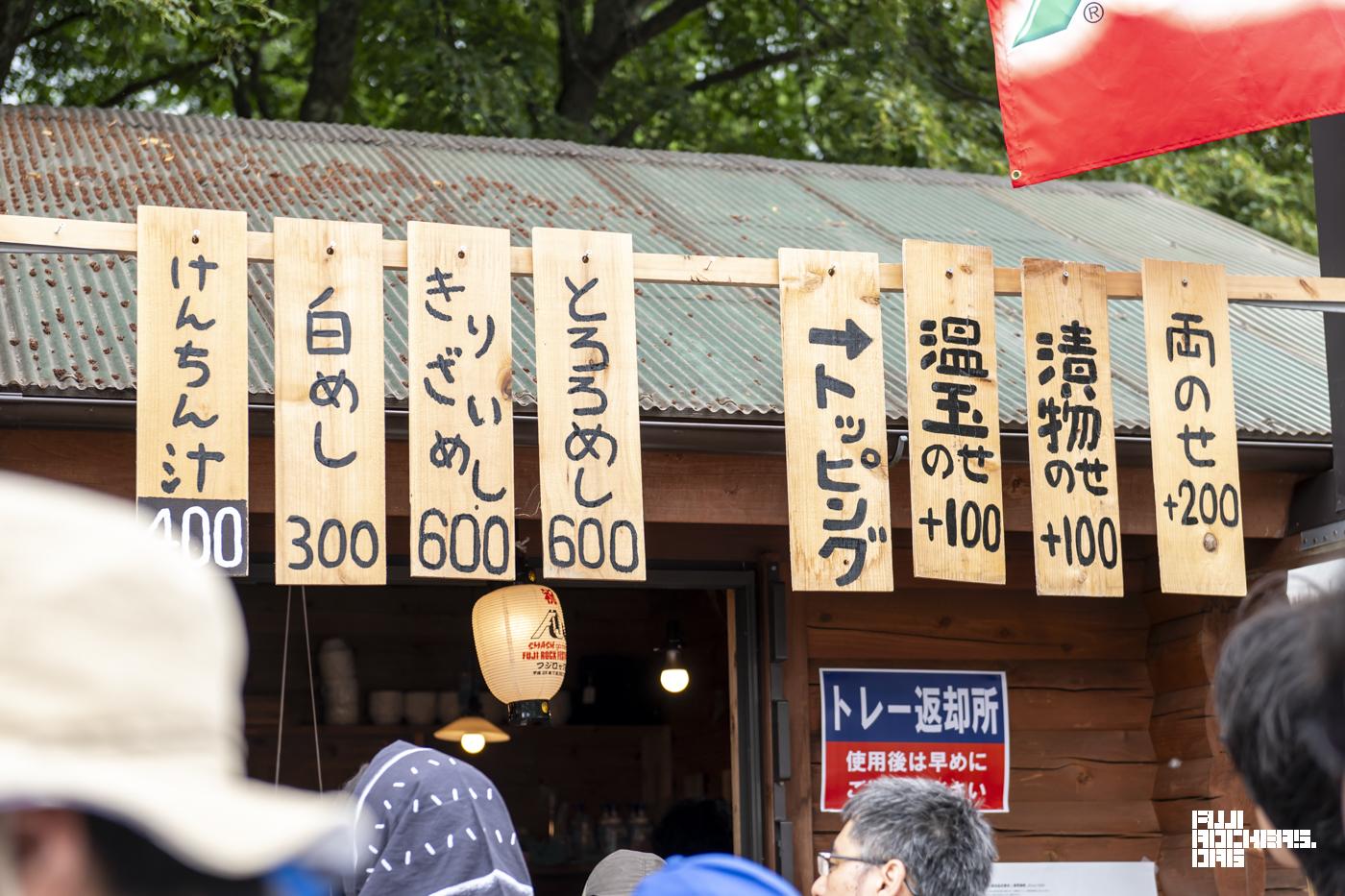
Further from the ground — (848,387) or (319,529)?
(848,387)

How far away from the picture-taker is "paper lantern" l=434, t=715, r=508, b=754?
844 cm

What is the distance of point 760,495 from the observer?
533cm

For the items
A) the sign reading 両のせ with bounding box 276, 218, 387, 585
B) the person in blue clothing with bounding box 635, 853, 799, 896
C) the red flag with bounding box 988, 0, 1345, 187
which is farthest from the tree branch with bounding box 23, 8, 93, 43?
the person in blue clothing with bounding box 635, 853, 799, 896

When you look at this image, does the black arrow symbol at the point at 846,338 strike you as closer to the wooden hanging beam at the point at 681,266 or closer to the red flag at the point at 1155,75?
the wooden hanging beam at the point at 681,266

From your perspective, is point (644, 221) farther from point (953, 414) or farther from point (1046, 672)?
point (953, 414)

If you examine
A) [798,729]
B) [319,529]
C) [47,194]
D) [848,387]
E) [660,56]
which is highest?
[660,56]

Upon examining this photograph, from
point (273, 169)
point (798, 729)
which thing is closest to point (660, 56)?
point (273, 169)

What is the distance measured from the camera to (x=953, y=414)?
451 cm

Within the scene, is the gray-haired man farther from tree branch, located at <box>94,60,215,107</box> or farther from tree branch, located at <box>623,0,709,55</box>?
tree branch, located at <box>623,0,709,55</box>

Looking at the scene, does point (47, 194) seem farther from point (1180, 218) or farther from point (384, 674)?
point (1180, 218)

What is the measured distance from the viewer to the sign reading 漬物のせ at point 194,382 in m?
3.87

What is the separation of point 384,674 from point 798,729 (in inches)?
153

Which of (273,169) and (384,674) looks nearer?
(273,169)

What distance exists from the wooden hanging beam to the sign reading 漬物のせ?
8cm
